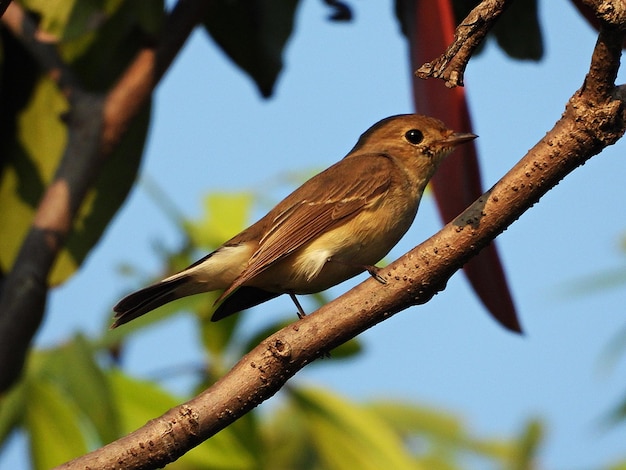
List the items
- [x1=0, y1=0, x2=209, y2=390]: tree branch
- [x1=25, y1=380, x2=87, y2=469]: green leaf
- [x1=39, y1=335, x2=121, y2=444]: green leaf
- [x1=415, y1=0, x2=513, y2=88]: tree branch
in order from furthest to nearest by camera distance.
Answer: [x1=25, y1=380, x2=87, y2=469]: green leaf
[x1=39, y1=335, x2=121, y2=444]: green leaf
[x1=0, y1=0, x2=209, y2=390]: tree branch
[x1=415, y1=0, x2=513, y2=88]: tree branch

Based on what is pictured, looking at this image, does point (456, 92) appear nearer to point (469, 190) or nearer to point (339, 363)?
point (469, 190)

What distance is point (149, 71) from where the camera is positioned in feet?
11.4

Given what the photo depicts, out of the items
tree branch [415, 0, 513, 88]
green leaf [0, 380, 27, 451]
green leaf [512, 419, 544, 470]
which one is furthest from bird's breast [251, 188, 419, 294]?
tree branch [415, 0, 513, 88]

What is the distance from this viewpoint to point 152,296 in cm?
370

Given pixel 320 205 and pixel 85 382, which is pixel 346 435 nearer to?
pixel 320 205

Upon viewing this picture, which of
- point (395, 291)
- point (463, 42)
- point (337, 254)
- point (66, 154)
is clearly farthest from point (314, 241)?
point (463, 42)

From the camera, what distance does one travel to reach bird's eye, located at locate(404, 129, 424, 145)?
443 cm

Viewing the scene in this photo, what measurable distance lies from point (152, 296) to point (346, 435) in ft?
3.24

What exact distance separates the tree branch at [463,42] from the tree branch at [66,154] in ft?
5.16

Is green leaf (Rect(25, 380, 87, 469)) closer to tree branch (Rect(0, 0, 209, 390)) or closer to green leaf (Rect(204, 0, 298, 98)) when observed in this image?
tree branch (Rect(0, 0, 209, 390))

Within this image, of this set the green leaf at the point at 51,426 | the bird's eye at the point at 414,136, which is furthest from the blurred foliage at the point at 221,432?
the bird's eye at the point at 414,136

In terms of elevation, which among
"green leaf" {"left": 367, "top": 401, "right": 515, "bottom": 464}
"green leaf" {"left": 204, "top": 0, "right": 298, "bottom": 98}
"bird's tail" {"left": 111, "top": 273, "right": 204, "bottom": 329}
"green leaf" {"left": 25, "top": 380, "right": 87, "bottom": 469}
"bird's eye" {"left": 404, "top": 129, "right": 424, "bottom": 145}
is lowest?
"green leaf" {"left": 367, "top": 401, "right": 515, "bottom": 464}

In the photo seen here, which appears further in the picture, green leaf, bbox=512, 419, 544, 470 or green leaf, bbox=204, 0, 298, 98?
green leaf, bbox=512, 419, 544, 470

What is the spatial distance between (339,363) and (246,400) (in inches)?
91.0
